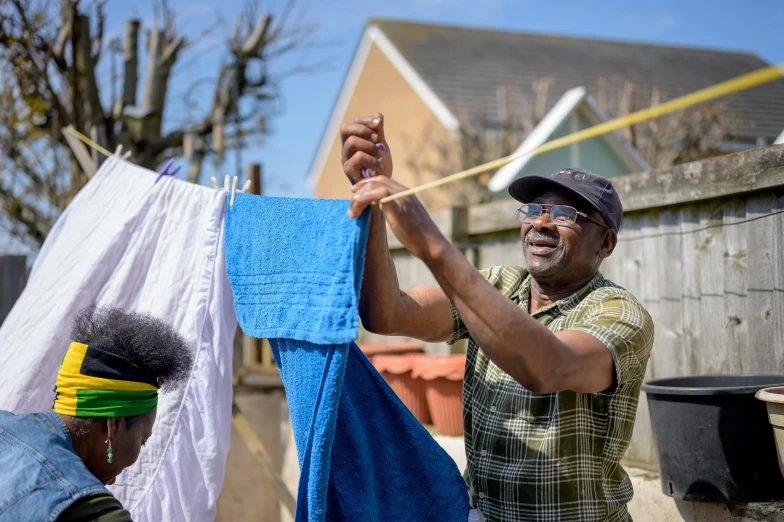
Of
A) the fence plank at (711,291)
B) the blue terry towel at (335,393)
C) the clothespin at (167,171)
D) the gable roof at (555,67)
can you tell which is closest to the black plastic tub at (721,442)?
the fence plank at (711,291)

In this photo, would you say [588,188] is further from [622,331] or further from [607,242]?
[622,331]

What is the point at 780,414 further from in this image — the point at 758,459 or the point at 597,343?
the point at 597,343

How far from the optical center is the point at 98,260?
300 centimetres

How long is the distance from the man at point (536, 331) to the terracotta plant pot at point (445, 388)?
178cm

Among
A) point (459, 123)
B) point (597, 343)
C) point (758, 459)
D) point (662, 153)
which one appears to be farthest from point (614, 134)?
point (597, 343)

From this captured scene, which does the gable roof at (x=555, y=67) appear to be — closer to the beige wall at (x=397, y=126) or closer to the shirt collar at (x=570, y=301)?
the beige wall at (x=397, y=126)

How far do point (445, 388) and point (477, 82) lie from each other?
14.4m

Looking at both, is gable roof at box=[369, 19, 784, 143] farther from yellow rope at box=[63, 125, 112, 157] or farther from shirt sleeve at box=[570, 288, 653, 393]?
shirt sleeve at box=[570, 288, 653, 393]

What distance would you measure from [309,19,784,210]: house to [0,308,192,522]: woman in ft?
37.5

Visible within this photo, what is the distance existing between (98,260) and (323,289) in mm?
1362

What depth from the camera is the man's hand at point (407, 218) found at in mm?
1906

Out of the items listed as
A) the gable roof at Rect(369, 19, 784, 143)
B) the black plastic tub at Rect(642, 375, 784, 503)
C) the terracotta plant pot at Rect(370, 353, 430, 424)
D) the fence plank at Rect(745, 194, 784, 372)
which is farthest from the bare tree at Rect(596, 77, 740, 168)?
the black plastic tub at Rect(642, 375, 784, 503)

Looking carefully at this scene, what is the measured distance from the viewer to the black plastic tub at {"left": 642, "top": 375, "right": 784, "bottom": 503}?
8.68 ft

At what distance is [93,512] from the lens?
191 centimetres
